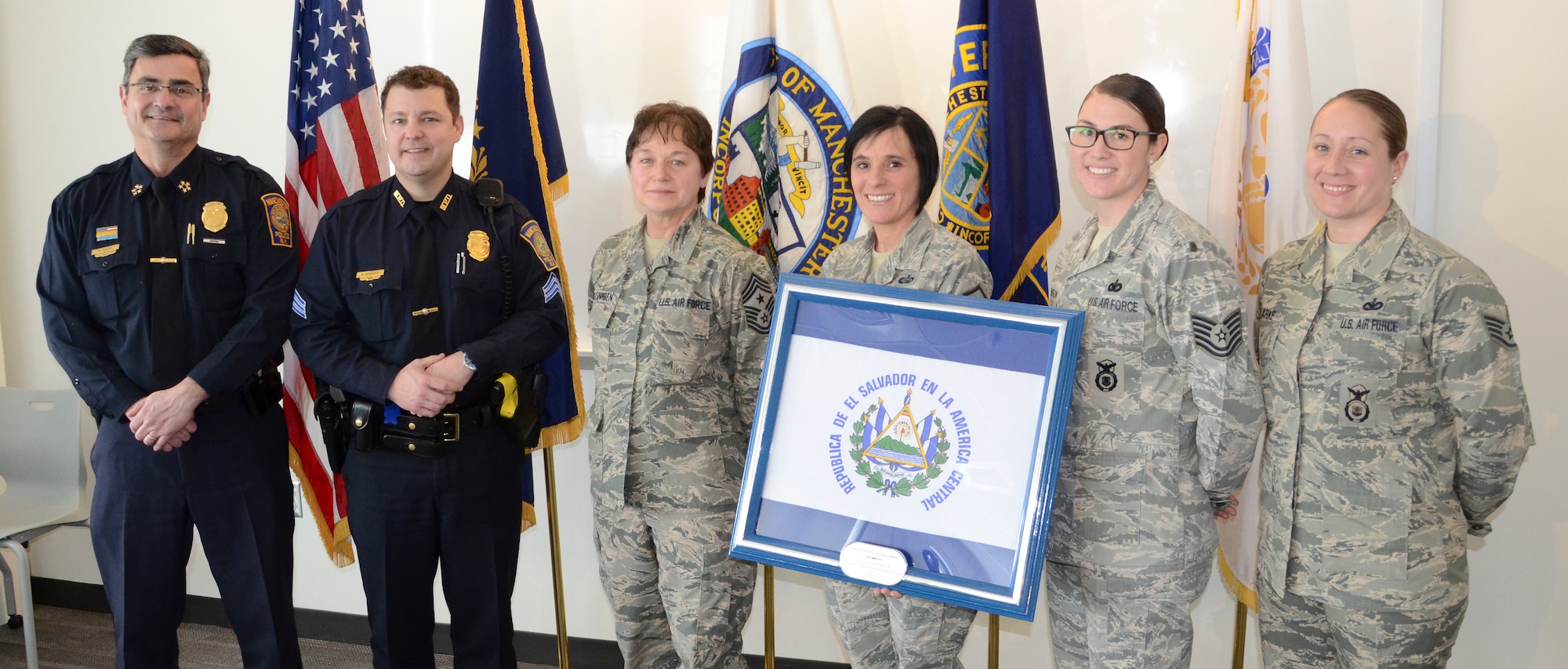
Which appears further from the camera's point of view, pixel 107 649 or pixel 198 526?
pixel 107 649

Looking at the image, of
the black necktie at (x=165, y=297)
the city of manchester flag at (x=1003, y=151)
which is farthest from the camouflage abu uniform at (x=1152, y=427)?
the black necktie at (x=165, y=297)

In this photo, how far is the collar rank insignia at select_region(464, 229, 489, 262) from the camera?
7.73 ft

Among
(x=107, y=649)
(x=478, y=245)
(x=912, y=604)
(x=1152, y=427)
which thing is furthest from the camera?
(x=107, y=649)

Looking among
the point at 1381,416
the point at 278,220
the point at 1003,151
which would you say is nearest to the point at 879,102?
the point at 1003,151

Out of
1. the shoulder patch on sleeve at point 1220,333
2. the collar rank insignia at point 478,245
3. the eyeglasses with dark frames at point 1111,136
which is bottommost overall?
the shoulder patch on sleeve at point 1220,333

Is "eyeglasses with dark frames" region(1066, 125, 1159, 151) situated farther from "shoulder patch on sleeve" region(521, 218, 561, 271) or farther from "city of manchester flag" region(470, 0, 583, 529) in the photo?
"city of manchester flag" region(470, 0, 583, 529)

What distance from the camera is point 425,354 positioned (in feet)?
7.61

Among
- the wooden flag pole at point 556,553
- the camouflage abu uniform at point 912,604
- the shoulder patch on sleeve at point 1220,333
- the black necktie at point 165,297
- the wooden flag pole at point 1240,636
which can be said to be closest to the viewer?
the shoulder patch on sleeve at point 1220,333

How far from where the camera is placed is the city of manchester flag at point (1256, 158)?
2.42 metres

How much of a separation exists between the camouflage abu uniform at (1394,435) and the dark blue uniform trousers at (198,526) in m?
2.50

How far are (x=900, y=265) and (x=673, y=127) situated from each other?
0.68m

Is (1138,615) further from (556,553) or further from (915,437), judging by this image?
(556,553)

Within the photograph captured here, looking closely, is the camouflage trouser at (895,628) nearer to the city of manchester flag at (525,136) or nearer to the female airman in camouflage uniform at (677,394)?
the female airman in camouflage uniform at (677,394)

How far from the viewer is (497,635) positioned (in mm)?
2416
